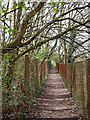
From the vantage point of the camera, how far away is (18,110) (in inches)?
195

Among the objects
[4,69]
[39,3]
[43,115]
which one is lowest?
[43,115]

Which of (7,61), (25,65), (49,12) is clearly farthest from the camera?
(49,12)

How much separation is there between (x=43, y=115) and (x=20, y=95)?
1087 millimetres

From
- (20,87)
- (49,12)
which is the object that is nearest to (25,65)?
(20,87)

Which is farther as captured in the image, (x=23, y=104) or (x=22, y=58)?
(x=22, y=58)

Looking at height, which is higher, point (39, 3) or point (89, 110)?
point (39, 3)

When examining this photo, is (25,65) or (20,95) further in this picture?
(25,65)

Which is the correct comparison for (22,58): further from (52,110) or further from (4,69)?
(52,110)

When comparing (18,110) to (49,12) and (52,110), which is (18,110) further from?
(49,12)

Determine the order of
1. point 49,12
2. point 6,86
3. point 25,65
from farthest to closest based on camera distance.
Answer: point 49,12
point 25,65
point 6,86

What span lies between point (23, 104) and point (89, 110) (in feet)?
5.59

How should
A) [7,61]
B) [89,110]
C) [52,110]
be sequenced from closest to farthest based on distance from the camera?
[89,110], [7,61], [52,110]

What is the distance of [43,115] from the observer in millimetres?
5578

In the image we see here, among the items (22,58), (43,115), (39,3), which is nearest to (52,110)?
(43,115)
